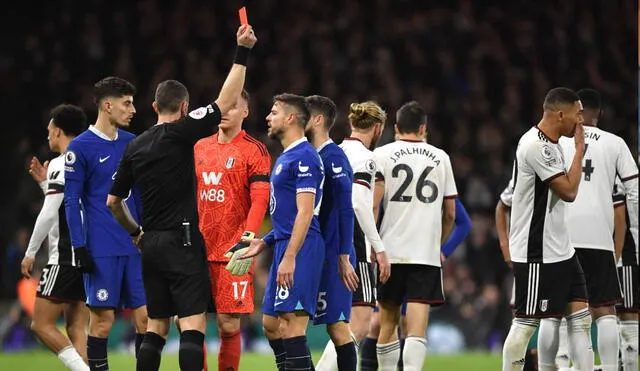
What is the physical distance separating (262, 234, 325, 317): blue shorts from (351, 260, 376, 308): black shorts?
1344 mm

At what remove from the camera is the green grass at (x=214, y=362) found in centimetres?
1306

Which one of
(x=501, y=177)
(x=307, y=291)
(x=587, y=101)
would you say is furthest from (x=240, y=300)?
(x=501, y=177)

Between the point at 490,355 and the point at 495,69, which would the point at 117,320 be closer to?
the point at 490,355

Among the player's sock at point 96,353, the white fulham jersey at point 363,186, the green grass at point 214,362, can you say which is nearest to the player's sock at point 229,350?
the player's sock at point 96,353

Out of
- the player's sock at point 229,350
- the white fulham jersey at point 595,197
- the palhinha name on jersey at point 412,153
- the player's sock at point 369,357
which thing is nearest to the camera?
the player's sock at point 229,350

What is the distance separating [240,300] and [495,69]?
46.2 ft

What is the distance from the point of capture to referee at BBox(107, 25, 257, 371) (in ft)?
24.4

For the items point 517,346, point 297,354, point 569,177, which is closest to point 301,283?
point 297,354

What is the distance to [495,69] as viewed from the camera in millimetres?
21438

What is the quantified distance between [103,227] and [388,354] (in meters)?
2.61

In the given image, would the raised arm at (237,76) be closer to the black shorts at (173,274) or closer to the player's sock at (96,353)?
the black shorts at (173,274)

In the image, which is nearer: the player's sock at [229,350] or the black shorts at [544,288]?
the black shorts at [544,288]

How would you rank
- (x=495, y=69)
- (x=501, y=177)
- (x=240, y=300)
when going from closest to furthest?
1. (x=240, y=300)
2. (x=501, y=177)
3. (x=495, y=69)

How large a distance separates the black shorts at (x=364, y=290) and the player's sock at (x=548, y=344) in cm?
143
